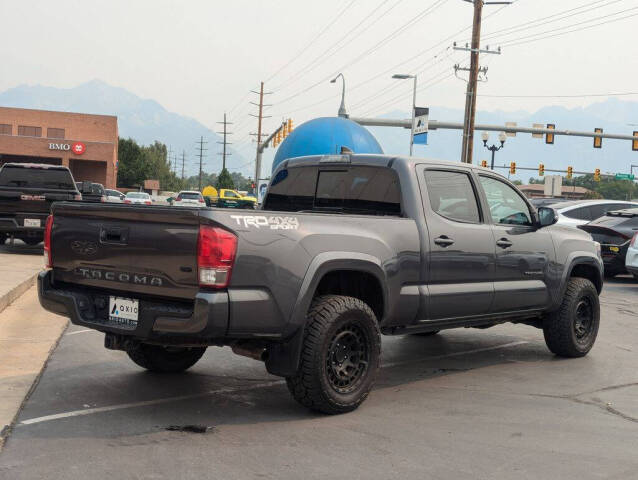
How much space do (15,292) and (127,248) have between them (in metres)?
5.99

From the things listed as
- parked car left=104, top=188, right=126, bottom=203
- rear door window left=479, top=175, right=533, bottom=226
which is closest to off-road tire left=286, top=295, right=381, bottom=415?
rear door window left=479, top=175, right=533, bottom=226

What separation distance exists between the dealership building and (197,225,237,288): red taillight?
Answer: 241 ft

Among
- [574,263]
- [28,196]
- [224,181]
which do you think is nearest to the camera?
[574,263]

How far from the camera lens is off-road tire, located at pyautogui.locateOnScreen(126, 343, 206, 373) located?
21.8 ft

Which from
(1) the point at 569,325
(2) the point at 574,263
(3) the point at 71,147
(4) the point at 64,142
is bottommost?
(1) the point at 569,325

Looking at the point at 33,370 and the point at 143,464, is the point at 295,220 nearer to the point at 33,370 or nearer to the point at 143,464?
the point at 143,464

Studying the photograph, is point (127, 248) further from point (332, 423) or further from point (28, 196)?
point (28, 196)

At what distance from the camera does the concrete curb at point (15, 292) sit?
9.74m

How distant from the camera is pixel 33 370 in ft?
22.2

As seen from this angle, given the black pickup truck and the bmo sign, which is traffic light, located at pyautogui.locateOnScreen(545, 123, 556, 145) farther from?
the bmo sign

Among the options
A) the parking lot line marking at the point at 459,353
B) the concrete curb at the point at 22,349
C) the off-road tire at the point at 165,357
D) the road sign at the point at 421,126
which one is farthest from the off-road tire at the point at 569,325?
the road sign at the point at 421,126

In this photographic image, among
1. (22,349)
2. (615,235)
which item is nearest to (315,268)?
(22,349)

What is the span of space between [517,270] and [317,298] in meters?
2.56

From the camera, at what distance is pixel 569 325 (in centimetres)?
812
